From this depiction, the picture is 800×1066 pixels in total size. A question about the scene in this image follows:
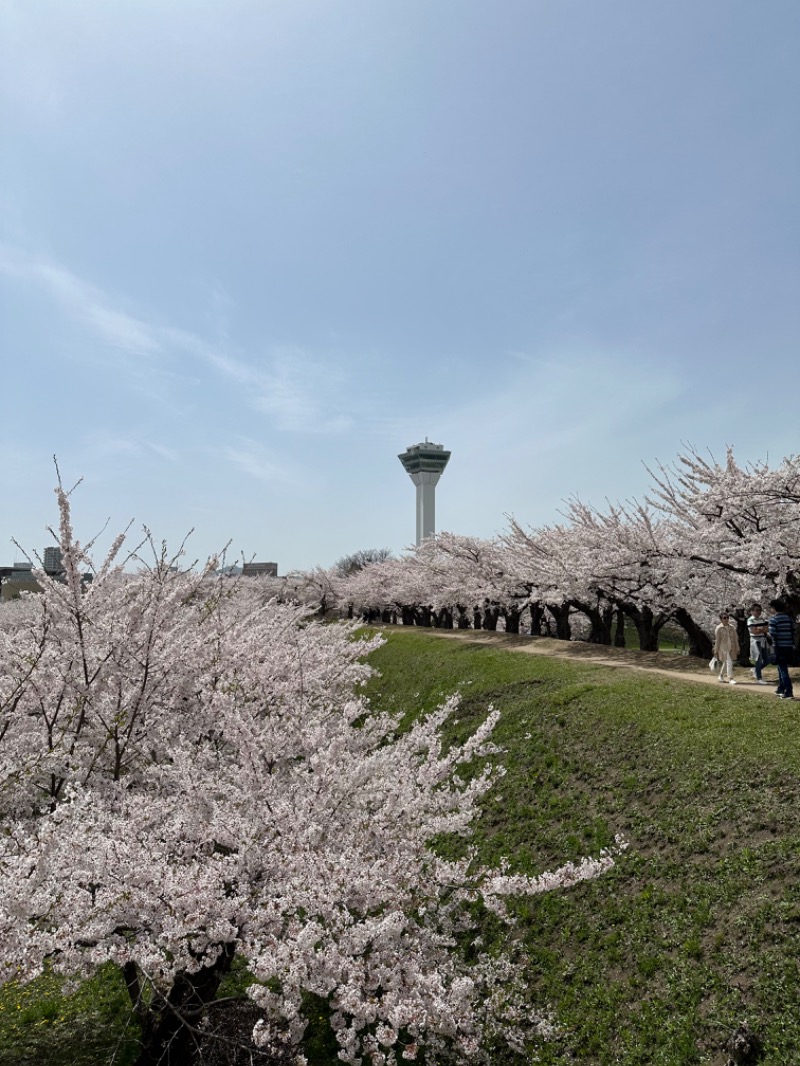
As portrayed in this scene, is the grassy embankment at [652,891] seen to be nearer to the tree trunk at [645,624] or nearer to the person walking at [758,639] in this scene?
the person walking at [758,639]

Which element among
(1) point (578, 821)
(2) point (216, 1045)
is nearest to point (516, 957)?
(1) point (578, 821)

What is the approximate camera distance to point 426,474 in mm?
141125

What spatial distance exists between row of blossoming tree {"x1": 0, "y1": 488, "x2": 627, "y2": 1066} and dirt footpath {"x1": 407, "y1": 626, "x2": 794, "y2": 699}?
29.6ft

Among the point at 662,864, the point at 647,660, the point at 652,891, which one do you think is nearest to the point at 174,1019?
the point at 652,891

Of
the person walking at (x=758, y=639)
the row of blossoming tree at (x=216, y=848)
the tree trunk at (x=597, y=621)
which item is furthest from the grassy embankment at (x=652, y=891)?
the tree trunk at (x=597, y=621)

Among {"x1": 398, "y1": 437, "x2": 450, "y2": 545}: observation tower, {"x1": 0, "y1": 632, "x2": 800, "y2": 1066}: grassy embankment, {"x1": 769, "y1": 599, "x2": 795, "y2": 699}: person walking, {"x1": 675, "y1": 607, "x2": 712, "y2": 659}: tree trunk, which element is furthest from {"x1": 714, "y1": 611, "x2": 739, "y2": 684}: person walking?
{"x1": 398, "y1": 437, "x2": 450, "y2": 545}: observation tower

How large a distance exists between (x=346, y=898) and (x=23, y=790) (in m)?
4.28

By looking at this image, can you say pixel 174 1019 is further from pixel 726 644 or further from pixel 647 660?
pixel 647 660

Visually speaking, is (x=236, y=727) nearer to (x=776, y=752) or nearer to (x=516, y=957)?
(x=516, y=957)

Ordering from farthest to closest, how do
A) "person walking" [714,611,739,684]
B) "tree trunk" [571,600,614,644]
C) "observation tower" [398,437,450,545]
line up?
1. "observation tower" [398,437,450,545]
2. "tree trunk" [571,600,614,644]
3. "person walking" [714,611,739,684]

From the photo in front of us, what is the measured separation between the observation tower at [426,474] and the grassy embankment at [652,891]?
125497 millimetres

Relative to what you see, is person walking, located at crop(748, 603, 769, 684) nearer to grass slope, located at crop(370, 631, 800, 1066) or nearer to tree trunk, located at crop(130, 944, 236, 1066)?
grass slope, located at crop(370, 631, 800, 1066)

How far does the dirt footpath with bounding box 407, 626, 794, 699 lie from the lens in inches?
603

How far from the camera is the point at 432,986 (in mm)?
5250
